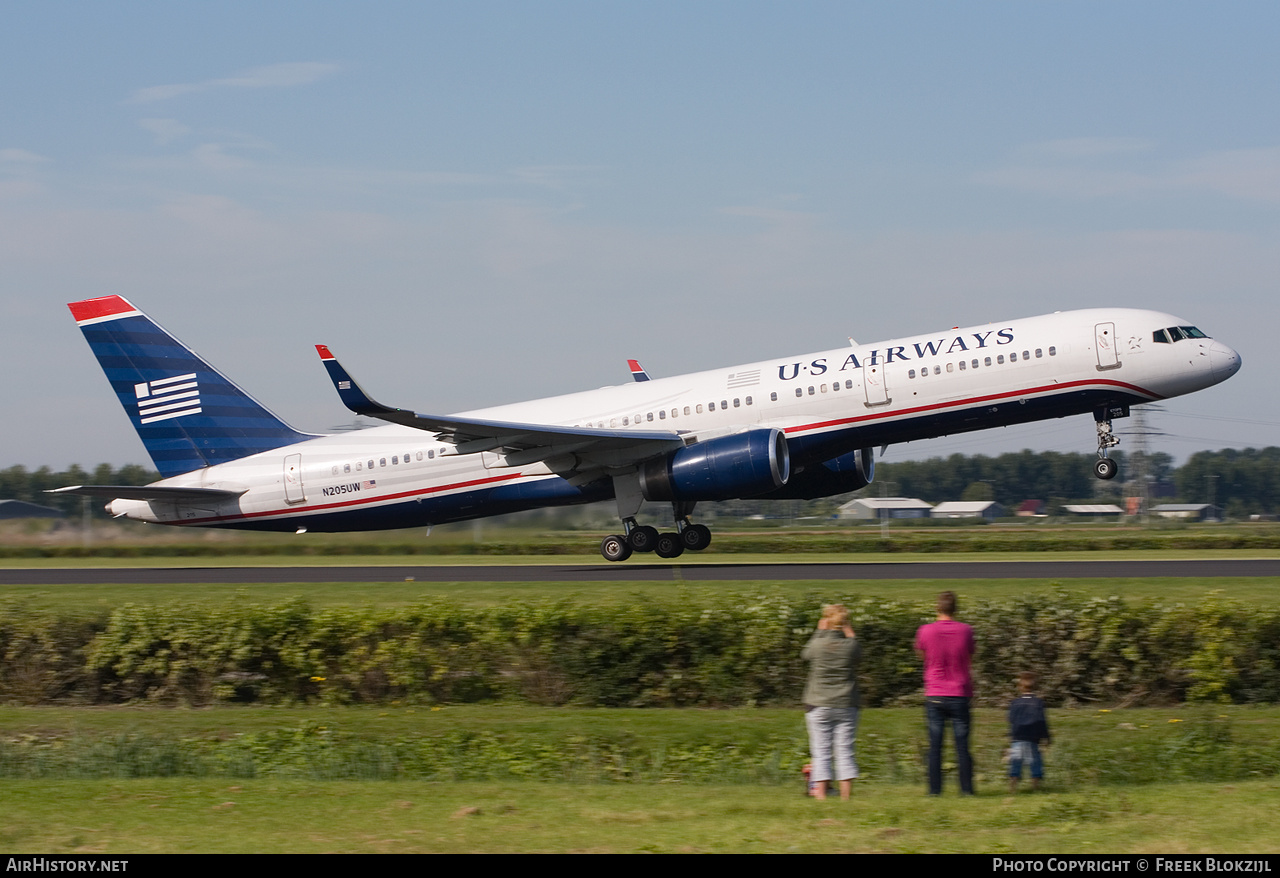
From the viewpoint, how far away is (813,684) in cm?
1130

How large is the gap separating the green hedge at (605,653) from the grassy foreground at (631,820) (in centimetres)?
583

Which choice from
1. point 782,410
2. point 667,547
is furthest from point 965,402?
point 667,547

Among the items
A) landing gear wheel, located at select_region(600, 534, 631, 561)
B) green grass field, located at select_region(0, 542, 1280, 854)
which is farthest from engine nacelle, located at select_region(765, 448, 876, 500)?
green grass field, located at select_region(0, 542, 1280, 854)

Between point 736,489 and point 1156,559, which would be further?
point 1156,559

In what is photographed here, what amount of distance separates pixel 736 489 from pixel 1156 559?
1202 centimetres

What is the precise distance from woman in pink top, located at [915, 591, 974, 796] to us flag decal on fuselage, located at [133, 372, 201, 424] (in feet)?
102

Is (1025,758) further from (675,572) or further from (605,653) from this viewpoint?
(675,572)

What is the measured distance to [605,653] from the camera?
18.0 m

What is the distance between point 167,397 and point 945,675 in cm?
3176

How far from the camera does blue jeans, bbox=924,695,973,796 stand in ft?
36.2

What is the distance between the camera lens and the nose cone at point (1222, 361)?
30953 mm

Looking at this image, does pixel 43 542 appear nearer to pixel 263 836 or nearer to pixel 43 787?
pixel 43 787

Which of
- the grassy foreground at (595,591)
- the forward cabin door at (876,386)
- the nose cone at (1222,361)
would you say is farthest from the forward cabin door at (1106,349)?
the grassy foreground at (595,591)

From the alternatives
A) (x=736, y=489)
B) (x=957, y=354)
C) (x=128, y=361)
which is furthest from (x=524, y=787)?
(x=128, y=361)
